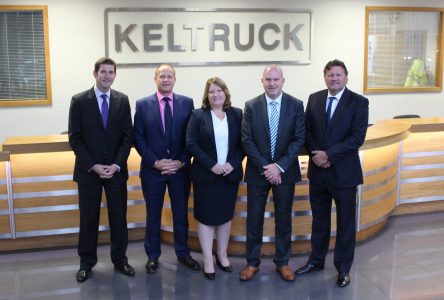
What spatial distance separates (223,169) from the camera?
12.7 ft

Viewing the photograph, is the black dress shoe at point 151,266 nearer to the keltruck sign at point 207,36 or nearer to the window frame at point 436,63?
the keltruck sign at point 207,36

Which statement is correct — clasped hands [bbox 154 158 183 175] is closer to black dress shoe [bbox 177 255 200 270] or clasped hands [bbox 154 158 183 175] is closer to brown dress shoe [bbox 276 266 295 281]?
black dress shoe [bbox 177 255 200 270]

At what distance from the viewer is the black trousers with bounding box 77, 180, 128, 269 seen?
13.1ft

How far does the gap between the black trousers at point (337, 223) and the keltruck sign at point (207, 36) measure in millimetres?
3632

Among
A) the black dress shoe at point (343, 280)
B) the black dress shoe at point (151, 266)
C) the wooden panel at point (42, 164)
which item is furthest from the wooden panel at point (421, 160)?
the wooden panel at point (42, 164)

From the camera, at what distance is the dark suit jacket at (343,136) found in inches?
148

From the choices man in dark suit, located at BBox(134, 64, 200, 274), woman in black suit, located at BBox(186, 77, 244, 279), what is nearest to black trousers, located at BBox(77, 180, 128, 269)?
man in dark suit, located at BBox(134, 64, 200, 274)

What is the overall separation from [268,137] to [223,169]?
0.41m

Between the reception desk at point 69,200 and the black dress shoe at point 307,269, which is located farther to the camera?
the reception desk at point 69,200

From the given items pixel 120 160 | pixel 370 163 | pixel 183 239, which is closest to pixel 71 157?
pixel 120 160

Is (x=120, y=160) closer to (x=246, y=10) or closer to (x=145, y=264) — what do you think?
(x=145, y=264)

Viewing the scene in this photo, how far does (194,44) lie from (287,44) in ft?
4.42

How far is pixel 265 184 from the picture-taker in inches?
153

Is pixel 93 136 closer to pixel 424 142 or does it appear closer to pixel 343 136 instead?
pixel 343 136
